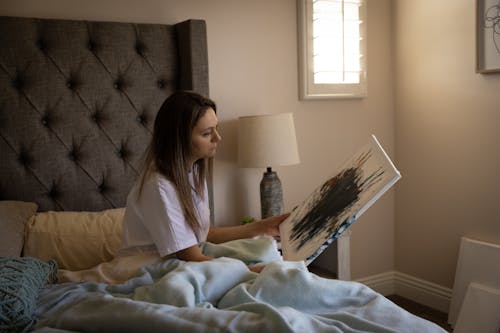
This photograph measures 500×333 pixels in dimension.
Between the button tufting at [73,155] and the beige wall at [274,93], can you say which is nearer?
the button tufting at [73,155]

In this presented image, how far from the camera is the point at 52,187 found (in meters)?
2.29

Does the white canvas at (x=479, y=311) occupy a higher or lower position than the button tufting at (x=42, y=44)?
lower

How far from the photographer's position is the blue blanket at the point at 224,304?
107cm

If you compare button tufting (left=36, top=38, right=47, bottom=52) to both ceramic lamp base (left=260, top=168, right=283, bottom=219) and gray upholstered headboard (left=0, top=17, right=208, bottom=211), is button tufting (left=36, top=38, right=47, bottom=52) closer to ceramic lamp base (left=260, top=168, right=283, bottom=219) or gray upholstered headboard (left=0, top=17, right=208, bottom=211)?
gray upholstered headboard (left=0, top=17, right=208, bottom=211)

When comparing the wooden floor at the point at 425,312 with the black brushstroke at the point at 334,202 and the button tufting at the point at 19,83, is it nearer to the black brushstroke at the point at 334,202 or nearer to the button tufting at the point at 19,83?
the black brushstroke at the point at 334,202

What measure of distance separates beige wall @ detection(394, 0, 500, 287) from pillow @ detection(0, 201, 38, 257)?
88.0 inches

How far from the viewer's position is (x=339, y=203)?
164cm

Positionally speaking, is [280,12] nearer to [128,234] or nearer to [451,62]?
[451,62]

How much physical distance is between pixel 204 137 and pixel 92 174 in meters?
0.76

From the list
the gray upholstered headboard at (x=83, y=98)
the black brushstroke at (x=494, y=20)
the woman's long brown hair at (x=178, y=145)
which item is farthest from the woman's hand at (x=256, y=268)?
the black brushstroke at (x=494, y=20)

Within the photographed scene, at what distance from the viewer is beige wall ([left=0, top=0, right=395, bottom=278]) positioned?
2.65m

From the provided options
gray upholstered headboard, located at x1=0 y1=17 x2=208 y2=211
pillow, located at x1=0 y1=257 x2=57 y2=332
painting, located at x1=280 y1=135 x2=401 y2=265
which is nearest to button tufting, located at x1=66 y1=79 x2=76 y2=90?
gray upholstered headboard, located at x1=0 y1=17 x2=208 y2=211

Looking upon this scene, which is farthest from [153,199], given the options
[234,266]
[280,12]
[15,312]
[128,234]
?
[280,12]

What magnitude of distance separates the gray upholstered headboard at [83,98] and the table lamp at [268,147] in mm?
355
